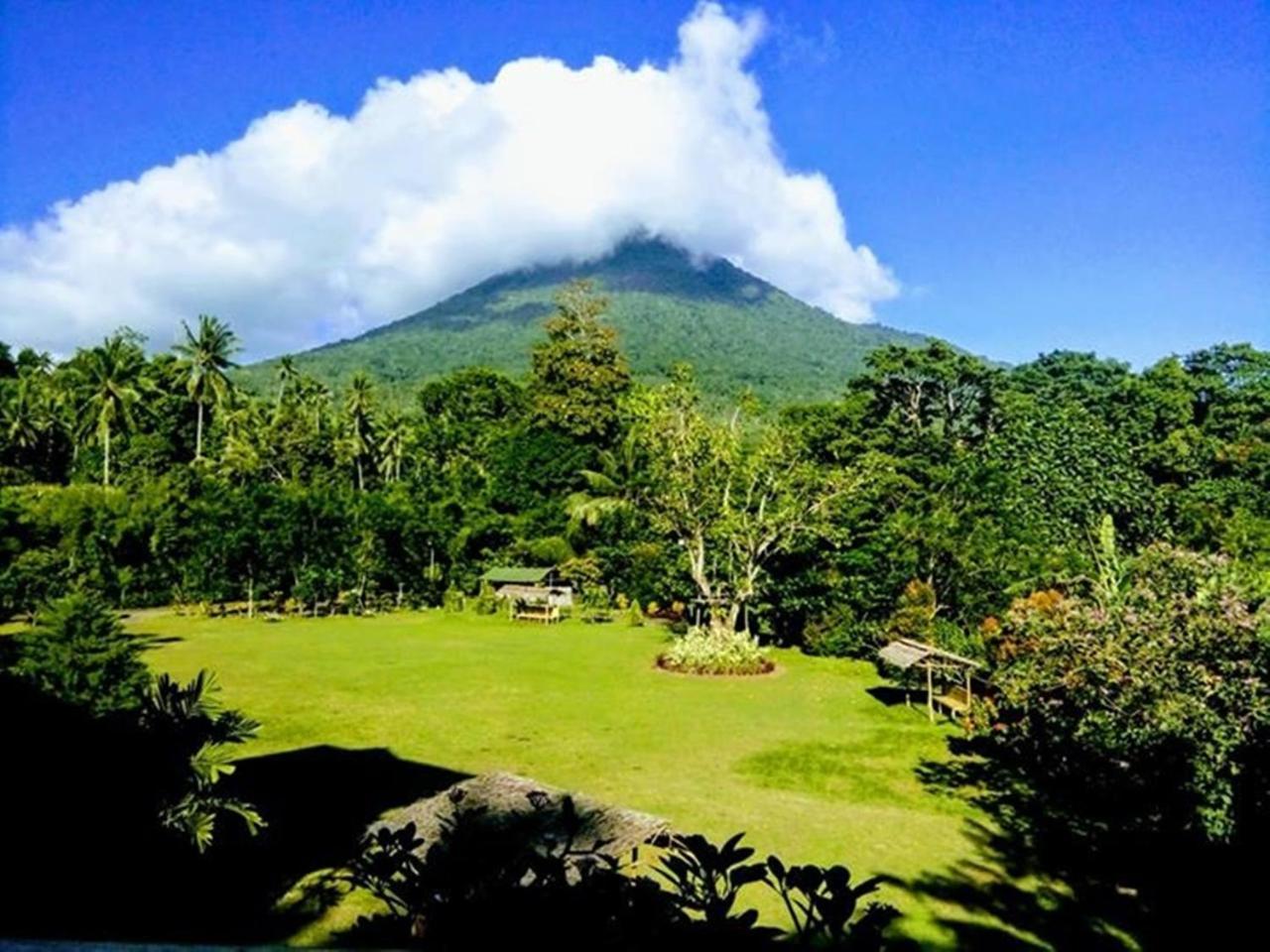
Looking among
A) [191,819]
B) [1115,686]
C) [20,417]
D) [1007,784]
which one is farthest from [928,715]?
[20,417]

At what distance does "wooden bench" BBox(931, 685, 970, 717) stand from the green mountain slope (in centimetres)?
4833

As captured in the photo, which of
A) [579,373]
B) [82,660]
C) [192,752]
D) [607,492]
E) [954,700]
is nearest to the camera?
[192,752]

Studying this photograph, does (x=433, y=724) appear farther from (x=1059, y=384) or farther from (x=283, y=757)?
(x=1059, y=384)

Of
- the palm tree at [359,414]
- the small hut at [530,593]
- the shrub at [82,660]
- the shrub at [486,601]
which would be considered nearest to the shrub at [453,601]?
the shrub at [486,601]

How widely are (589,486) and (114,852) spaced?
99.6 feet

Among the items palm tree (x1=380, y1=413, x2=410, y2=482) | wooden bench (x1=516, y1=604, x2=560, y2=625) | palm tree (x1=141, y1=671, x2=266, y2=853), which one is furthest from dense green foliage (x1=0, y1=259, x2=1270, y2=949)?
wooden bench (x1=516, y1=604, x2=560, y2=625)

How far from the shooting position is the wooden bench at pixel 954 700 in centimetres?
1644

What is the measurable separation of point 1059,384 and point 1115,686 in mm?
41221

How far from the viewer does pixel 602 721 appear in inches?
640

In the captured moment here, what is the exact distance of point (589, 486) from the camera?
3706cm

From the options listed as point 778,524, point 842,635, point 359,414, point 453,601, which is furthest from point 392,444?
point 842,635

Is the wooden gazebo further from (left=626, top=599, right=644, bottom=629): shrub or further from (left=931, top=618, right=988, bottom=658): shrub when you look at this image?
(left=626, top=599, right=644, bottom=629): shrub

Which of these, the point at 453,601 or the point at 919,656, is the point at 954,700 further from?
the point at 453,601

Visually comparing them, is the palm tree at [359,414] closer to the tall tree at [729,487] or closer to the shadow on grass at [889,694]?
the tall tree at [729,487]
